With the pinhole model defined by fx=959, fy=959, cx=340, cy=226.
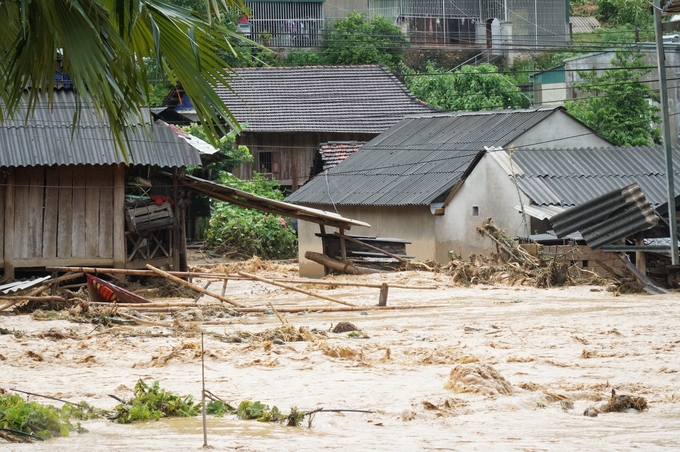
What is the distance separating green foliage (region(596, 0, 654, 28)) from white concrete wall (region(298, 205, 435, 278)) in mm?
25645

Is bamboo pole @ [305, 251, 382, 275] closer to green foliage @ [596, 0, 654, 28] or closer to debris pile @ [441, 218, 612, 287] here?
debris pile @ [441, 218, 612, 287]

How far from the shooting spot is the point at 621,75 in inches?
1298

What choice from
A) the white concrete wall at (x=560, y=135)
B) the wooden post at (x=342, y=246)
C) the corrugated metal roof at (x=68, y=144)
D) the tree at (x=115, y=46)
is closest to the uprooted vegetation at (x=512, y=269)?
the wooden post at (x=342, y=246)

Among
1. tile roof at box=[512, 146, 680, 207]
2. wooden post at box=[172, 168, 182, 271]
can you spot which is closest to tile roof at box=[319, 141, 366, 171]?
tile roof at box=[512, 146, 680, 207]

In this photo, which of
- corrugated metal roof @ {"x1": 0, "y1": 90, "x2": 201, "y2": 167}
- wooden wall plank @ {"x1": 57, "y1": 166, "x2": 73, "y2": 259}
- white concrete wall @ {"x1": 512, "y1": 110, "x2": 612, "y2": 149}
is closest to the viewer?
corrugated metal roof @ {"x1": 0, "y1": 90, "x2": 201, "y2": 167}

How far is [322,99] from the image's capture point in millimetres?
41438

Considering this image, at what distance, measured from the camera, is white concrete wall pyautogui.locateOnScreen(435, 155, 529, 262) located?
82.4 feet

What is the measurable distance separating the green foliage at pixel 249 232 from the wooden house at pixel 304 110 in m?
4.30

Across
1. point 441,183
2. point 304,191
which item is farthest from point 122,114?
point 304,191

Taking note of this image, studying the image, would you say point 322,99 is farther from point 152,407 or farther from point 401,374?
point 152,407

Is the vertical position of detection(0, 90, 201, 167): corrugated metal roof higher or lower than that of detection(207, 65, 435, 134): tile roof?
lower

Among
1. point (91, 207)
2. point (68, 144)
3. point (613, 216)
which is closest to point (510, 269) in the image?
point (613, 216)

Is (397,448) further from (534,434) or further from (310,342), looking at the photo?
(310,342)

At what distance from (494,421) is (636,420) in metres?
1.17
